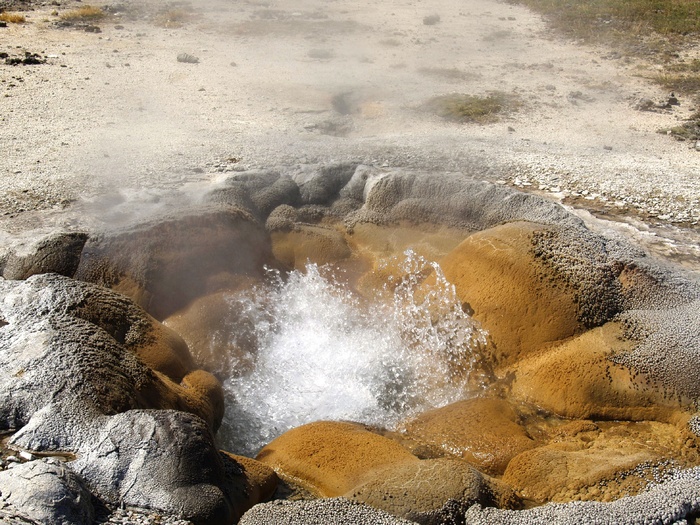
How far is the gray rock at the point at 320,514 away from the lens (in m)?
2.21

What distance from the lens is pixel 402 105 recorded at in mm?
7199

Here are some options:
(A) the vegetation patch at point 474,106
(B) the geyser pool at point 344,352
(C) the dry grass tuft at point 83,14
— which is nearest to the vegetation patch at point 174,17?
(C) the dry grass tuft at point 83,14

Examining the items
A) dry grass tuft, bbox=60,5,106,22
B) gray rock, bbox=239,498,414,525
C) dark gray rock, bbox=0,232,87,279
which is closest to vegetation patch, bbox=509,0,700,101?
dry grass tuft, bbox=60,5,106,22

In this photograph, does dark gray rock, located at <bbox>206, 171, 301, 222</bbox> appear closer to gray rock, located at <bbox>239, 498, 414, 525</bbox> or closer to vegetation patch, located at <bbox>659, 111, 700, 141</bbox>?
gray rock, located at <bbox>239, 498, 414, 525</bbox>

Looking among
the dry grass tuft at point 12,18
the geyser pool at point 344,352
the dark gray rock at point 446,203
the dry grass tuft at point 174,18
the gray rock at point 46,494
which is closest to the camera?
the gray rock at point 46,494

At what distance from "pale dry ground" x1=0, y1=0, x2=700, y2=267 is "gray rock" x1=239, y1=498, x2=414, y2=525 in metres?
2.65

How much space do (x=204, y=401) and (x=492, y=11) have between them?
32.9 ft

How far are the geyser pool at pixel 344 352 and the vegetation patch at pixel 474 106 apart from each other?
10.1 ft

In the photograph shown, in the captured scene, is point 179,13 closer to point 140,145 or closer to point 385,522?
point 140,145

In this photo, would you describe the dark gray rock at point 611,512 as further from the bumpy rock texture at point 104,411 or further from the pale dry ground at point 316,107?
the pale dry ground at point 316,107

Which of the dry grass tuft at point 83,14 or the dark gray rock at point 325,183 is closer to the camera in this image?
the dark gray rock at point 325,183

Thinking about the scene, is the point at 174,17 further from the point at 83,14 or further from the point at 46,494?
the point at 46,494

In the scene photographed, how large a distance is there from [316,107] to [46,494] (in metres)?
5.47

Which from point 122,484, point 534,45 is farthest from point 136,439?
point 534,45
